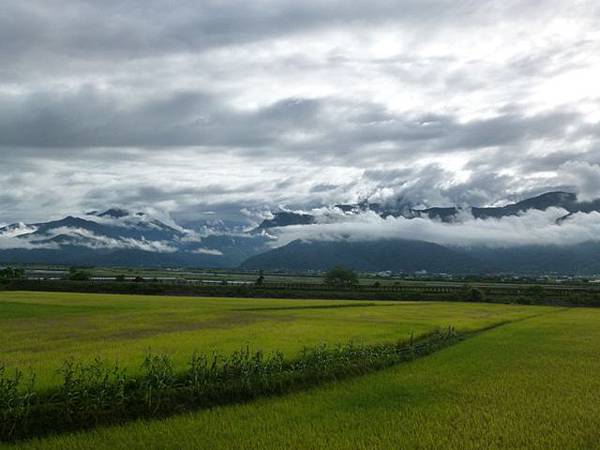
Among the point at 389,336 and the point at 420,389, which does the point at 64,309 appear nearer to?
the point at 389,336

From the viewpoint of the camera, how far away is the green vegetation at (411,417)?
1286 centimetres

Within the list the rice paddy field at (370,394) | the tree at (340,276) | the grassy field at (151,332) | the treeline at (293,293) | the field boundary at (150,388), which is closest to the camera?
the rice paddy field at (370,394)

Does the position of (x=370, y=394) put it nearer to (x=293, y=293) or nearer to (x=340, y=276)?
(x=293, y=293)

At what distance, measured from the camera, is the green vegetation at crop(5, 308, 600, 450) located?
12859 millimetres

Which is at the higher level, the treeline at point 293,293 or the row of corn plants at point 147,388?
the row of corn plants at point 147,388

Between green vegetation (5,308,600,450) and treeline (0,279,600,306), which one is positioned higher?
green vegetation (5,308,600,450)

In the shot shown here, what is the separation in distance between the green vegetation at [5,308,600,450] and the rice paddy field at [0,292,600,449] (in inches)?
1.3

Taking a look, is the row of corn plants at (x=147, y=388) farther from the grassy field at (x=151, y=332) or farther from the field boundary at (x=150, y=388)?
the grassy field at (x=151, y=332)

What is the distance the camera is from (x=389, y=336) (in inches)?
1237

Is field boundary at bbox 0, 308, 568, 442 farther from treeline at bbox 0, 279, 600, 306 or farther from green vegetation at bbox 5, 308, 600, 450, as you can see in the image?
treeline at bbox 0, 279, 600, 306

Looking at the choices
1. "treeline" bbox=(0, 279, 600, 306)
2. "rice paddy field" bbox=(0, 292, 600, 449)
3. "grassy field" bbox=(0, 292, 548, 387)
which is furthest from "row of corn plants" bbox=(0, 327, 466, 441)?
"treeline" bbox=(0, 279, 600, 306)

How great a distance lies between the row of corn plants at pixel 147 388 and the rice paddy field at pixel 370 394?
0.84 metres

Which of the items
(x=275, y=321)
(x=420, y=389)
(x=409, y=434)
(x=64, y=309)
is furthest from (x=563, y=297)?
(x=409, y=434)

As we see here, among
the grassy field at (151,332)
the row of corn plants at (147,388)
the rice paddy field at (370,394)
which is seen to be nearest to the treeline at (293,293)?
the grassy field at (151,332)
